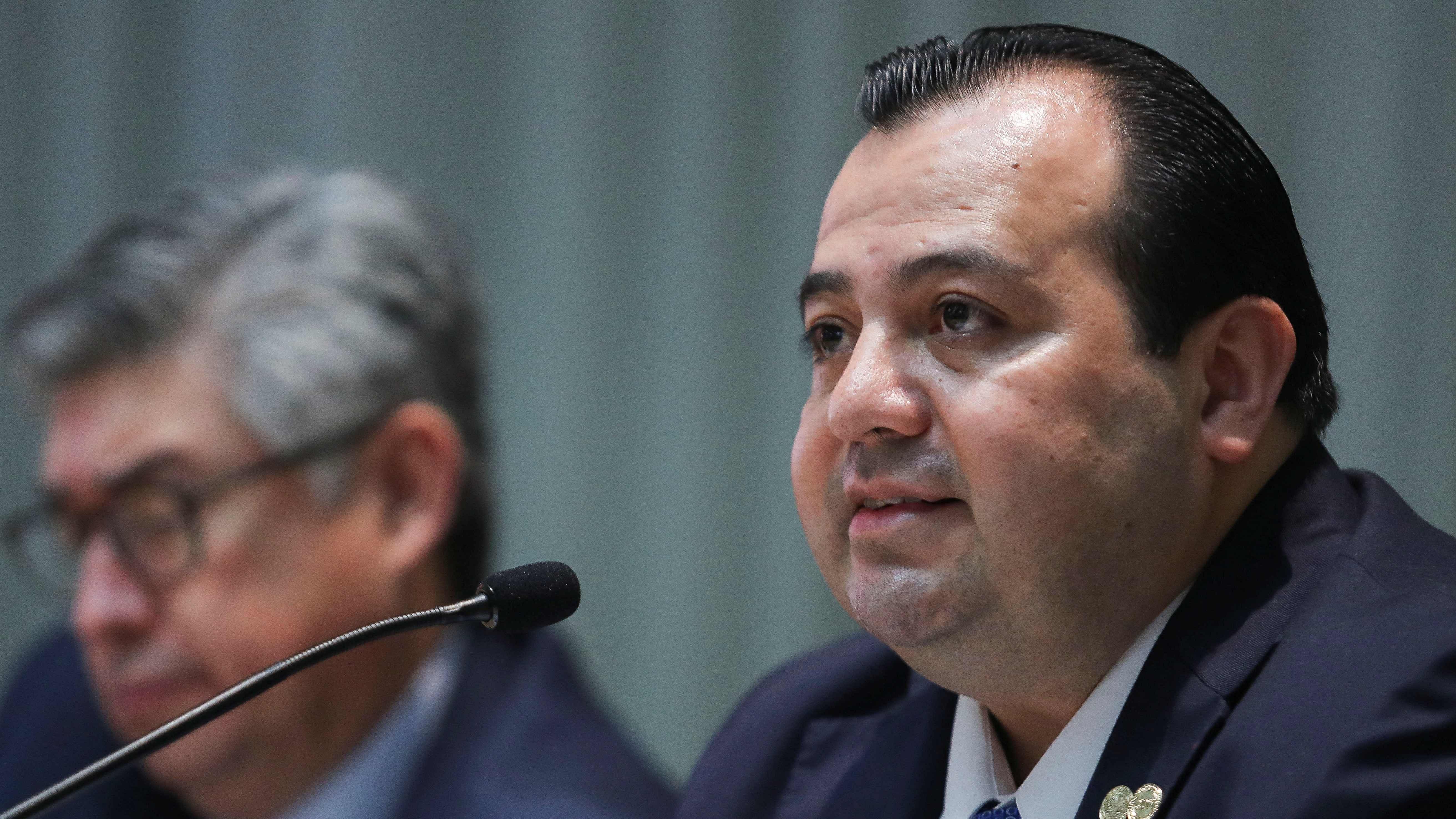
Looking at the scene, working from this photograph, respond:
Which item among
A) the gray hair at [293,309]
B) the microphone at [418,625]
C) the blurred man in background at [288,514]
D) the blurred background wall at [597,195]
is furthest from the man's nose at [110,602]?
the blurred background wall at [597,195]

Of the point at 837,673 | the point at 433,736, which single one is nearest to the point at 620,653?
the point at 433,736

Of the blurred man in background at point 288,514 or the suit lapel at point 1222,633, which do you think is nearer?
the suit lapel at point 1222,633

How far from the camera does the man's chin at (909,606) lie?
38.3 inches

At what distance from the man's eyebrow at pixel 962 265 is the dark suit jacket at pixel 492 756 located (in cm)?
104

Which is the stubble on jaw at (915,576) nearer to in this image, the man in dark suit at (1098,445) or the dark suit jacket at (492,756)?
the man in dark suit at (1098,445)

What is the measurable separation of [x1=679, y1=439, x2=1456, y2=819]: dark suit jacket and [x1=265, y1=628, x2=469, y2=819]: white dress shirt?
2.74 feet

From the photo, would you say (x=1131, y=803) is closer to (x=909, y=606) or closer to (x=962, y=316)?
(x=909, y=606)

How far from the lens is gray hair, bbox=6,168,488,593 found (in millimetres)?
1919

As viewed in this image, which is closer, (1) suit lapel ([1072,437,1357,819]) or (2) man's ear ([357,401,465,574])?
(1) suit lapel ([1072,437,1357,819])

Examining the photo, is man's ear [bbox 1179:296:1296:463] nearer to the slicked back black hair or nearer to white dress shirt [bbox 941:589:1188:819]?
the slicked back black hair

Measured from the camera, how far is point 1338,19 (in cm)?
236

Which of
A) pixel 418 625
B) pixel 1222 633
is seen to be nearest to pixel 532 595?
pixel 418 625

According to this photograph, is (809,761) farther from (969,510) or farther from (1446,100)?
(1446,100)

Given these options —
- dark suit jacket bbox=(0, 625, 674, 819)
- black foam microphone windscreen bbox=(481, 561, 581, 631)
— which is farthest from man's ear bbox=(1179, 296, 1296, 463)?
dark suit jacket bbox=(0, 625, 674, 819)
